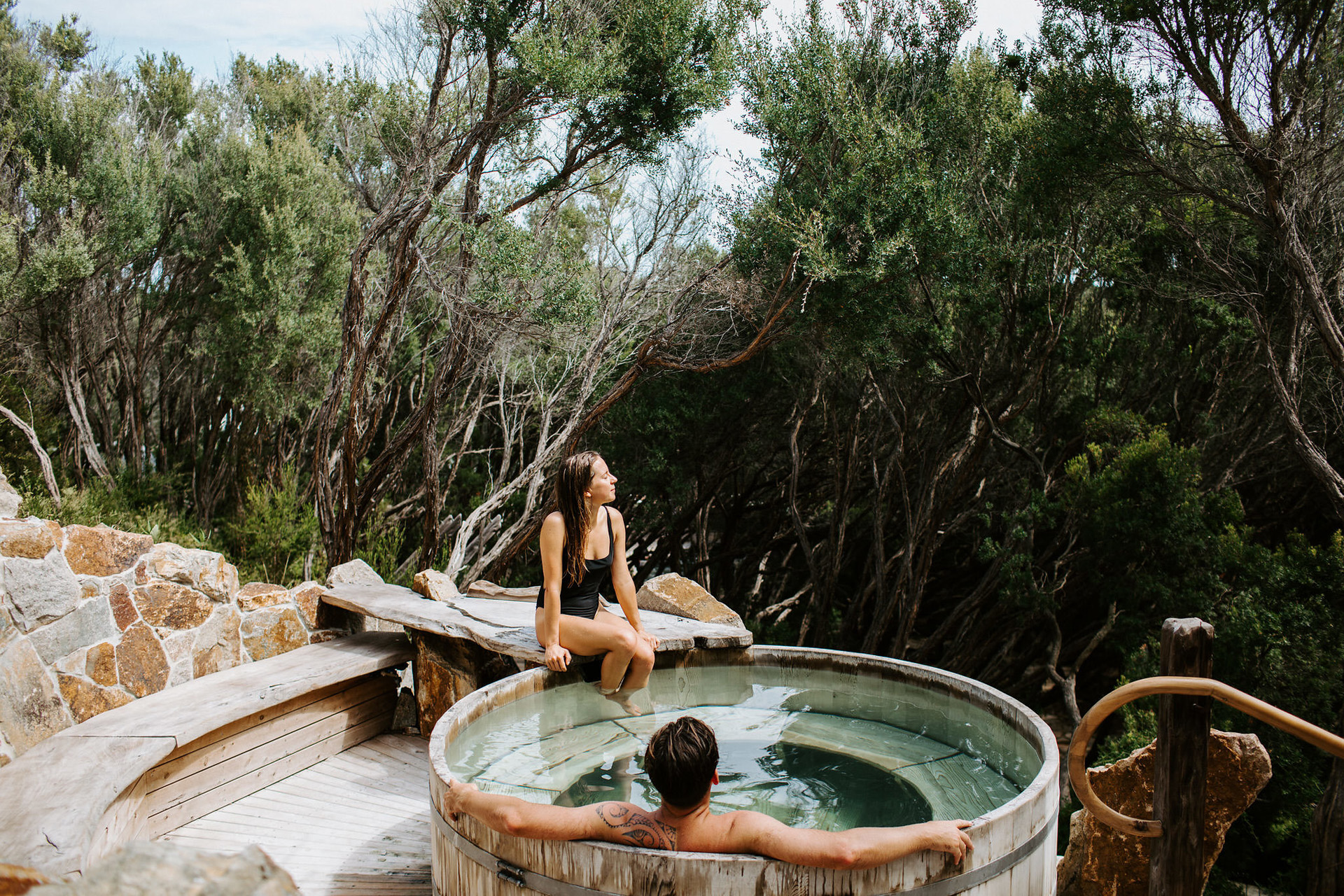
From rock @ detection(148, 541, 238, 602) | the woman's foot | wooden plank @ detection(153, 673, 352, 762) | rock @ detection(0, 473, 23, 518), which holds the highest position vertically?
rock @ detection(0, 473, 23, 518)

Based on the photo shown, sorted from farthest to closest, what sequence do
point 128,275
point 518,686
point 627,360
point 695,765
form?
1. point 128,275
2. point 627,360
3. point 518,686
4. point 695,765

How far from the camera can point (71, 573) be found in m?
4.43

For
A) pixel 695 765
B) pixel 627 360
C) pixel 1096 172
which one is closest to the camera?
pixel 695 765

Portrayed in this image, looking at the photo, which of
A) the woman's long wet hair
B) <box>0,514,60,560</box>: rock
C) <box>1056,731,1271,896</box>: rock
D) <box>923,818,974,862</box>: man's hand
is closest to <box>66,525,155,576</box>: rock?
<box>0,514,60,560</box>: rock

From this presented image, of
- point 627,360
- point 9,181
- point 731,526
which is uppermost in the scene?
point 9,181

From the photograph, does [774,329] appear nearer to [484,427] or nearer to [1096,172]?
[1096,172]

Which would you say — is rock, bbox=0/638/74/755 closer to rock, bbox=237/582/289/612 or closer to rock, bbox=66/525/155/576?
rock, bbox=66/525/155/576

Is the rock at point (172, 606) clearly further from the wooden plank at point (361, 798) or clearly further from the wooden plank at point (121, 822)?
the wooden plank at point (121, 822)

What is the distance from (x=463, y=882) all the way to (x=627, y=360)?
7.42 metres

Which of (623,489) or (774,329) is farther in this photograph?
(623,489)

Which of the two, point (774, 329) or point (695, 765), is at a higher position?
→ point (774, 329)

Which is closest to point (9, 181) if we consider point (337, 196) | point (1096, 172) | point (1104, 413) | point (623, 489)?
point (337, 196)

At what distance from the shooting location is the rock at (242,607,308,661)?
17.3ft

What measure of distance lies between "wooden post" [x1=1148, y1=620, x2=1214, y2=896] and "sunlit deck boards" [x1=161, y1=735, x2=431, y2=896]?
8.96 feet
